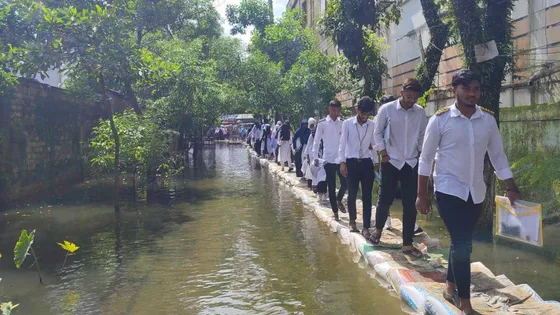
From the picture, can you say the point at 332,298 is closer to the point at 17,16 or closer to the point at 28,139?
the point at 17,16

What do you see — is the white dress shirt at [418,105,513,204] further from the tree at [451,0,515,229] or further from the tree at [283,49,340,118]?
the tree at [283,49,340,118]

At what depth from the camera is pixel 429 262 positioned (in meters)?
5.41

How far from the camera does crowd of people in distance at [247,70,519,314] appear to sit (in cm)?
391

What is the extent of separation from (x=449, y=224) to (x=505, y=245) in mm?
3083

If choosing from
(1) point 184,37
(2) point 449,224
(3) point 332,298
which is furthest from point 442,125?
(1) point 184,37

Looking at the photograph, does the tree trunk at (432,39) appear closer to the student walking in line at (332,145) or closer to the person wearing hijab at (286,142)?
the student walking in line at (332,145)

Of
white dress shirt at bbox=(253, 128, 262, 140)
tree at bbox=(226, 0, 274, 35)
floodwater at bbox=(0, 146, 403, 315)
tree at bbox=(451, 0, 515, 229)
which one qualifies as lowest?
floodwater at bbox=(0, 146, 403, 315)

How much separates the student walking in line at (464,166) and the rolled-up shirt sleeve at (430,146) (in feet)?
0.04

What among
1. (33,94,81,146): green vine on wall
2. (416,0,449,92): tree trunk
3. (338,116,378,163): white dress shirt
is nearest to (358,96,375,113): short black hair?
(338,116,378,163): white dress shirt

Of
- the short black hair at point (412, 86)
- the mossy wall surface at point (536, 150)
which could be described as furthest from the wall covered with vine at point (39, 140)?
the mossy wall surface at point (536, 150)

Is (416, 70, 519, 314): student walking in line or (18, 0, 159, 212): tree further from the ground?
(18, 0, 159, 212): tree

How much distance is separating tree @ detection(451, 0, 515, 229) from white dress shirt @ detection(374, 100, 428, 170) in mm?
2040

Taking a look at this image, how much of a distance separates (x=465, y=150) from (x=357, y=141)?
2780 mm

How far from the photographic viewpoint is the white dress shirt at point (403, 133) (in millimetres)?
5523
